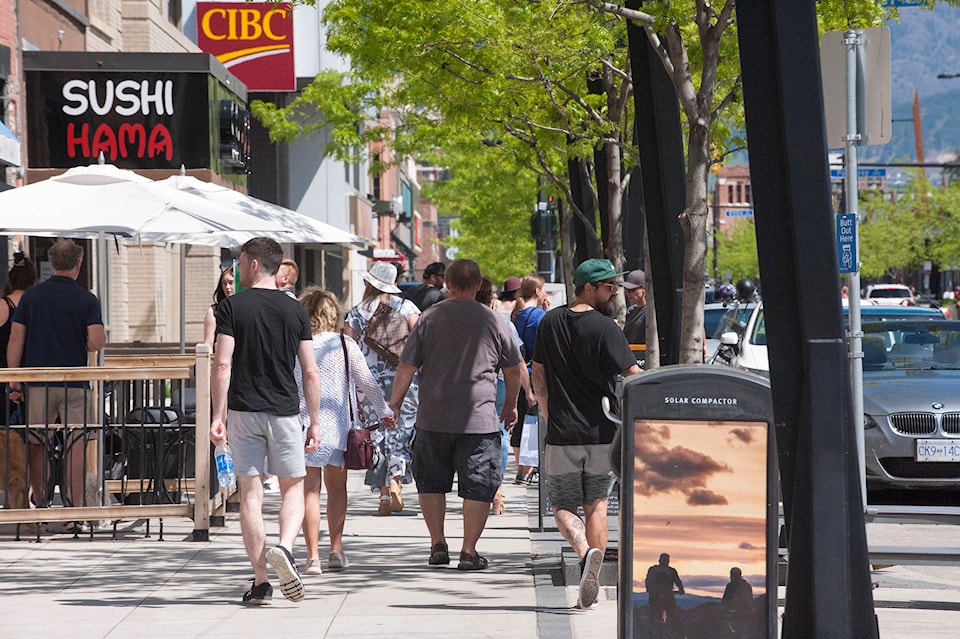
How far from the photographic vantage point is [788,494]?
5.94m

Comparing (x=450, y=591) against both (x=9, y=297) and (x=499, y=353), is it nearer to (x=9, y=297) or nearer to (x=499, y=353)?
(x=499, y=353)

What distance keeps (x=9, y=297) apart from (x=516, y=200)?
33.1m

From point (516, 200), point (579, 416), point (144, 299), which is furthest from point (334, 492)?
point (516, 200)

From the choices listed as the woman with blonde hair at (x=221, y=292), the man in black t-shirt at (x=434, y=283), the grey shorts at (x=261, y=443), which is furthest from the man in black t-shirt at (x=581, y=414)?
the man in black t-shirt at (x=434, y=283)

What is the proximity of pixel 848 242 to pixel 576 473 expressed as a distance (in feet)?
9.41

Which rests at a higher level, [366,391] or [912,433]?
[366,391]

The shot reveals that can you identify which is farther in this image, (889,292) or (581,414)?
(889,292)

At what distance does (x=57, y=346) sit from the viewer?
34.3ft

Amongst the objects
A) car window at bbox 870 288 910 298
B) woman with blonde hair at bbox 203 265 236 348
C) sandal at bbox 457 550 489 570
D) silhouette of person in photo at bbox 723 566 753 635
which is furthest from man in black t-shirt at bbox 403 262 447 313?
car window at bbox 870 288 910 298

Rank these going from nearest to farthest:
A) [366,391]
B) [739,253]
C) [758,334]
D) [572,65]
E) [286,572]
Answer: [286,572], [366,391], [572,65], [758,334], [739,253]

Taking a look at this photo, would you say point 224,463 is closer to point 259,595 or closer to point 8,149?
point 259,595

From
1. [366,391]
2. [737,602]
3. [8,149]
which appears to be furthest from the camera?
[8,149]

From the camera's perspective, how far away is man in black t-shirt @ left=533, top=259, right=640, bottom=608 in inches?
305

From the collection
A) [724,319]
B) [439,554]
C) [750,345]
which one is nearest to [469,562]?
[439,554]
